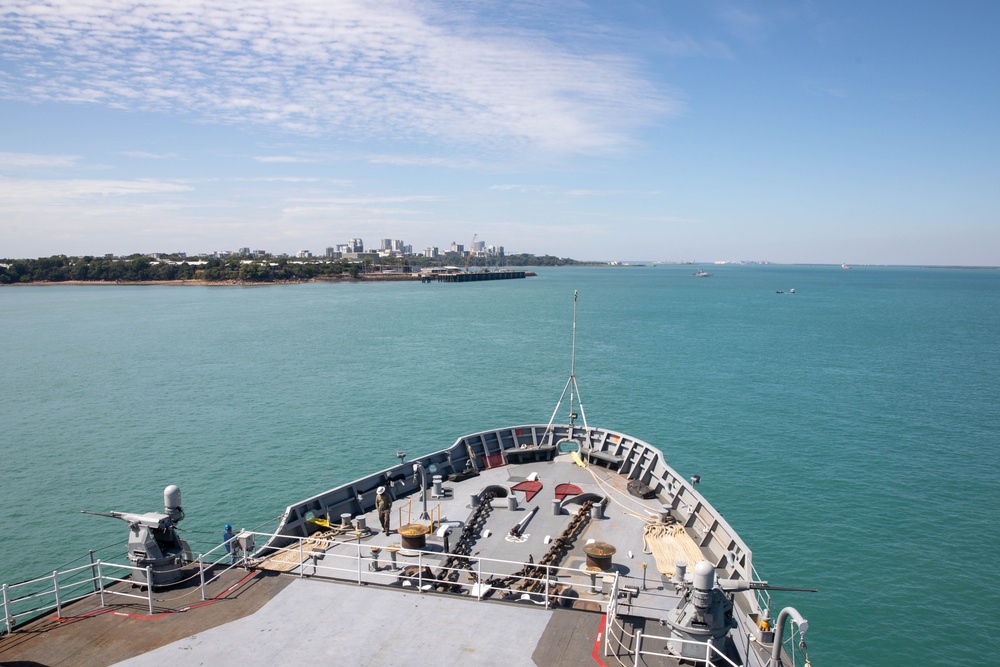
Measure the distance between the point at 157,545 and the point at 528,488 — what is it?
494 inches

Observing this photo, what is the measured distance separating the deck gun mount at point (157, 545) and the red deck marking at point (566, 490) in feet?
40.8

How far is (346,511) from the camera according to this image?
20.2 metres

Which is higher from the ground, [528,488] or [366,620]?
[366,620]

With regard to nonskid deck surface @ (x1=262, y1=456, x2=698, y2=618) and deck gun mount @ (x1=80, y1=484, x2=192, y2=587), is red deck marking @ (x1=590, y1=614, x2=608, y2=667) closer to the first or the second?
nonskid deck surface @ (x1=262, y1=456, x2=698, y2=618)

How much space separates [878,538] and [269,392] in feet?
167

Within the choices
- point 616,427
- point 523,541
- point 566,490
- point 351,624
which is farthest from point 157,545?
point 616,427

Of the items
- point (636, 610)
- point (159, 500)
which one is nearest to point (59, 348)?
point (159, 500)

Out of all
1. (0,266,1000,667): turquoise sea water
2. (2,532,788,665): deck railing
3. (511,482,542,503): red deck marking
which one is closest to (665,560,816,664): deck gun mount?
(2,532,788,665): deck railing

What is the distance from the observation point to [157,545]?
14547 millimetres

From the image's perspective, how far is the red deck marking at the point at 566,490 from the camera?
72.5 feet

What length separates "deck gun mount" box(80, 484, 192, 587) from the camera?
1440 centimetres

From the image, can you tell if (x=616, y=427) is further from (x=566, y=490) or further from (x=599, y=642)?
(x=599, y=642)

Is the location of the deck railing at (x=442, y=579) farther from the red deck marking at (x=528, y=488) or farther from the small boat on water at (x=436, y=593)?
the red deck marking at (x=528, y=488)

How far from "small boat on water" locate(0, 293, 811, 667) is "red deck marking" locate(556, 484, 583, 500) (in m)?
0.11
